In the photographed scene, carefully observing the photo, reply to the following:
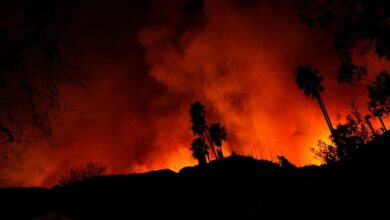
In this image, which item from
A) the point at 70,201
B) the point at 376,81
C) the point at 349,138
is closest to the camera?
the point at 70,201

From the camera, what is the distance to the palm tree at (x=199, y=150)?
5188 centimetres

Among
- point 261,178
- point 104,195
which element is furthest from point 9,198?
point 261,178

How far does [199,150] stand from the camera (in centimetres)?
5219

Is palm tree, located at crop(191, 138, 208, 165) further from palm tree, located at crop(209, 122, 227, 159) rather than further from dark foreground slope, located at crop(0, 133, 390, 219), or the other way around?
dark foreground slope, located at crop(0, 133, 390, 219)

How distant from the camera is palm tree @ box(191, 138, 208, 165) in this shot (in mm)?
51875

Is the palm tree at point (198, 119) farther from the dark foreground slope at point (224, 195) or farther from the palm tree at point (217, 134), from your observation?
the dark foreground slope at point (224, 195)

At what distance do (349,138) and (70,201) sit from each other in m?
54.2

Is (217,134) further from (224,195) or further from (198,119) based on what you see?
(224,195)

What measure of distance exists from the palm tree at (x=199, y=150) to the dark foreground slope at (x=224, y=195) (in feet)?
76.6

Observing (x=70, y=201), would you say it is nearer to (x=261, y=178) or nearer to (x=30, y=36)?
(x=30, y=36)

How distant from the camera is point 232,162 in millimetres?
31328

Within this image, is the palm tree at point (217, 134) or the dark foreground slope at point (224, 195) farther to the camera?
the palm tree at point (217, 134)

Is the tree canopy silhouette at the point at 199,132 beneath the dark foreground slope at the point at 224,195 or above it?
above

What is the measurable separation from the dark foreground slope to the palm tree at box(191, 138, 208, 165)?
2334 centimetres
